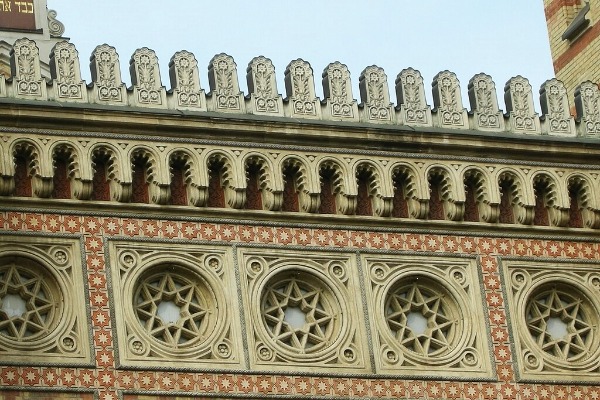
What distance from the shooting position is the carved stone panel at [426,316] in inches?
984

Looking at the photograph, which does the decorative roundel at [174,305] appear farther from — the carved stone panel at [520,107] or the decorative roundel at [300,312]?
the carved stone panel at [520,107]

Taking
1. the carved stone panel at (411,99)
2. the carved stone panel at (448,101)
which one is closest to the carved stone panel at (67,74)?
the carved stone panel at (411,99)

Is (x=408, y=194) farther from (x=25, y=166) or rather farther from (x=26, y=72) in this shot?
(x=26, y=72)

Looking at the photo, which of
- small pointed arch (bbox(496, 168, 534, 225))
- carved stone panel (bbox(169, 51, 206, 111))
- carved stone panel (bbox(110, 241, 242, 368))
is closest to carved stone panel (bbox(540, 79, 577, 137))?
small pointed arch (bbox(496, 168, 534, 225))

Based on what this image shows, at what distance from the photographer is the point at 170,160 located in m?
24.9

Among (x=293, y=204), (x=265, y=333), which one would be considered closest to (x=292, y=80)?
(x=293, y=204)

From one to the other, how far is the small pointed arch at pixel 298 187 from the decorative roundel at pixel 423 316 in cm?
134

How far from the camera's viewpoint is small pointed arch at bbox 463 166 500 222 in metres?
26.0

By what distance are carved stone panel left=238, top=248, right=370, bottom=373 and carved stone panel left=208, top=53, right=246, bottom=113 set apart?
Result: 1.69 meters

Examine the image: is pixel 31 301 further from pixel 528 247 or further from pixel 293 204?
pixel 528 247

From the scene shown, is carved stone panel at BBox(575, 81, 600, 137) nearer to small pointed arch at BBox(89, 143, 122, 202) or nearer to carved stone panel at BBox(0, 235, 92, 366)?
small pointed arch at BBox(89, 143, 122, 202)

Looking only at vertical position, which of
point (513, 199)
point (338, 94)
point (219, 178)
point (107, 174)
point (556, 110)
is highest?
point (338, 94)

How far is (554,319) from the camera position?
26.0m

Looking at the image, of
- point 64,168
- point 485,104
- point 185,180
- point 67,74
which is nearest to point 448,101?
point 485,104
